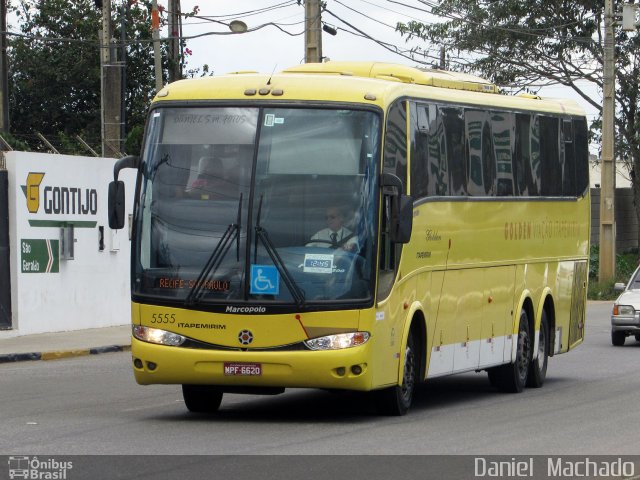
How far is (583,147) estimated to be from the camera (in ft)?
70.1

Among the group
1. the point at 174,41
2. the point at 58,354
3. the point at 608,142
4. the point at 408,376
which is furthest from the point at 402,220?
the point at 608,142

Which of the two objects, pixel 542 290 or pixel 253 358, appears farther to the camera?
pixel 542 290

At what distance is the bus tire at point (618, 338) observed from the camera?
86.9ft

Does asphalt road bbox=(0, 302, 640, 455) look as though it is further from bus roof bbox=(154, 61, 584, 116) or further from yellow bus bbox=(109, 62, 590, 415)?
bus roof bbox=(154, 61, 584, 116)

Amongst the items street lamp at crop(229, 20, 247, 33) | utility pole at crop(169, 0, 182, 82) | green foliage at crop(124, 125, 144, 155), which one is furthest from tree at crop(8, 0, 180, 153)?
street lamp at crop(229, 20, 247, 33)

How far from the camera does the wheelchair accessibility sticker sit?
44.9ft

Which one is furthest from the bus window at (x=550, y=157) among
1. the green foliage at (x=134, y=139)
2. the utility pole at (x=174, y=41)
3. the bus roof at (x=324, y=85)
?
the utility pole at (x=174, y=41)

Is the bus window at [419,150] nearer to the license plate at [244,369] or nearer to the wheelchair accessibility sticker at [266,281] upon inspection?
the wheelchair accessibility sticker at [266,281]

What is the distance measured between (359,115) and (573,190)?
7294 mm

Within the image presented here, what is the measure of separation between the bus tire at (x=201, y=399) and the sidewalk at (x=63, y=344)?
758cm

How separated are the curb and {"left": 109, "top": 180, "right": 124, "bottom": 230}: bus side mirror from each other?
26.7ft

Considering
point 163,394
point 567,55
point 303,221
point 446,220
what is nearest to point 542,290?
point 446,220

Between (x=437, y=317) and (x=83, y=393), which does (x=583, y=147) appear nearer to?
(x=437, y=317)

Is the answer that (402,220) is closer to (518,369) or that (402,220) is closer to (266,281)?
(266,281)
